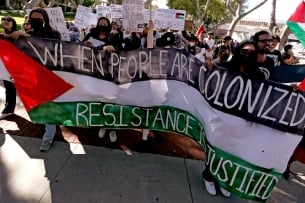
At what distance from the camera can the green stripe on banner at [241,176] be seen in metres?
3.04

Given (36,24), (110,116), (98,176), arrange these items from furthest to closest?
(36,24) → (110,116) → (98,176)

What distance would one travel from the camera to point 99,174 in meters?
3.56

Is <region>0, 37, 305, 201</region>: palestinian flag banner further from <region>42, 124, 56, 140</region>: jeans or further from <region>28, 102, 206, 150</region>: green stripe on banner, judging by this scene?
<region>42, 124, 56, 140</region>: jeans

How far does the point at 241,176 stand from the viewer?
309 cm

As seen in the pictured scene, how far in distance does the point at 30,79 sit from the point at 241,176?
2491mm

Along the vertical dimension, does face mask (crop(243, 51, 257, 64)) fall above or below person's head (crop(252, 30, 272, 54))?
below

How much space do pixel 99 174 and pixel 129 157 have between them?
54 cm

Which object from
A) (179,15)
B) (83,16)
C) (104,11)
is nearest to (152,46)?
(83,16)

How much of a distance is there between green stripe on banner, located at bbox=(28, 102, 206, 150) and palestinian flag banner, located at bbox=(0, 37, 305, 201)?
1cm

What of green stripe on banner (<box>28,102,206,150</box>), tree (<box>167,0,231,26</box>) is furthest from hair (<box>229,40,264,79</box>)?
tree (<box>167,0,231,26</box>)

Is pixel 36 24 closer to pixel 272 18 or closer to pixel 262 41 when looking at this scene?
pixel 262 41

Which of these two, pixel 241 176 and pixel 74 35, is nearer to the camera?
pixel 241 176

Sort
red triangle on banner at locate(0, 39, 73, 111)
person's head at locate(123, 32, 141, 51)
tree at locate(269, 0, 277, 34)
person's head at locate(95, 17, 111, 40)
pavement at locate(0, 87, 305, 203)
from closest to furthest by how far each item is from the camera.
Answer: pavement at locate(0, 87, 305, 203) → red triangle on banner at locate(0, 39, 73, 111) → person's head at locate(95, 17, 111, 40) → person's head at locate(123, 32, 141, 51) → tree at locate(269, 0, 277, 34)

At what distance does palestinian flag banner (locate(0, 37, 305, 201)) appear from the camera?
3061 mm
